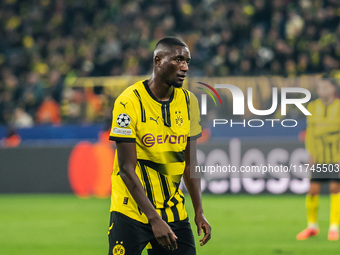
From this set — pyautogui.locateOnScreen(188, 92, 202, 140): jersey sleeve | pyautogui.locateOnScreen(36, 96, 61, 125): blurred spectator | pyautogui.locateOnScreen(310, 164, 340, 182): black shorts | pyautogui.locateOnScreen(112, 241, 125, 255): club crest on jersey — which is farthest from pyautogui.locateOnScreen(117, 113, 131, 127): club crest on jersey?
pyautogui.locateOnScreen(36, 96, 61, 125): blurred spectator

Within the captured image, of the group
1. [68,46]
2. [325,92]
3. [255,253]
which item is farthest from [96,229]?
[68,46]

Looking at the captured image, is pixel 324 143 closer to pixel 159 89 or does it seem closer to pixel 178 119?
pixel 178 119

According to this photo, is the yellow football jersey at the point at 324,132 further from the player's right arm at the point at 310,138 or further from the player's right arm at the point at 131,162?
the player's right arm at the point at 131,162

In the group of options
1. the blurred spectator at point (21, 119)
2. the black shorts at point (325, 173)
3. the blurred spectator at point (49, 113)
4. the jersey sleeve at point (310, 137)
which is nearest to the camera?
the black shorts at point (325, 173)

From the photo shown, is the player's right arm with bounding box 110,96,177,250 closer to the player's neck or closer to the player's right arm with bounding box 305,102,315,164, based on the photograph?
the player's neck

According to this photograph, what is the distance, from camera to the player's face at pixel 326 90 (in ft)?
29.9

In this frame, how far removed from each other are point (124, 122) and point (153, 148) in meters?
0.24

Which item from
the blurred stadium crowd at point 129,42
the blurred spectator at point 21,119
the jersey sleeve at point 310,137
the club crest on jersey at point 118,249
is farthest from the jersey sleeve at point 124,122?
the blurred spectator at point 21,119

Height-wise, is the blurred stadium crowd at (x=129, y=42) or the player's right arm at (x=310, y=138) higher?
the blurred stadium crowd at (x=129, y=42)

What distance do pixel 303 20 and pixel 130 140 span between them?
47.0ft

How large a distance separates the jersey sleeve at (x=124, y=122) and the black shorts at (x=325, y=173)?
17.3 feet

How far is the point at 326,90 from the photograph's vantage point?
9.20 metres

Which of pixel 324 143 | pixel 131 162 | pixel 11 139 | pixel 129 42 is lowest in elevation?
pixel 11 139

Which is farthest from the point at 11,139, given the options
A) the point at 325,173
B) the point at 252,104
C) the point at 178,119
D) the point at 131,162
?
the point at 131,162
